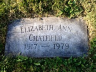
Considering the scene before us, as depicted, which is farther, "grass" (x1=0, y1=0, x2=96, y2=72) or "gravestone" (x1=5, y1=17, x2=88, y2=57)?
"gravestone" (x1=5, y1=17, x2=88, y2=57)

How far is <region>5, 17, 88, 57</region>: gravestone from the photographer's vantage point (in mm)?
3836

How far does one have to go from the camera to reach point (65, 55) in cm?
378

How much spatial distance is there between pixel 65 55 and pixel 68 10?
3.17ft

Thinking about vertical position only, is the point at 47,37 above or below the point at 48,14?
below

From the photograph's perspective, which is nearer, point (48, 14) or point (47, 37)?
point (47, 37)

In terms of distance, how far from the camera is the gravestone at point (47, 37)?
384 cm

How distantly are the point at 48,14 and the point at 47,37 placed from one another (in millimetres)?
545

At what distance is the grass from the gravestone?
0.36 ft

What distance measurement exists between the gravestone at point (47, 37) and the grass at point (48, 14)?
0.36ft

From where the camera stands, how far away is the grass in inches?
143

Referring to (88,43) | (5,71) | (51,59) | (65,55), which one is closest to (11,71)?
(5,71)

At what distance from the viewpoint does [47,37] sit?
3.96 m

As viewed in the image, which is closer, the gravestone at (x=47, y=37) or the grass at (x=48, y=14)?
the grass at (x=48, y=14)

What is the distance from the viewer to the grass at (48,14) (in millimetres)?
3624
